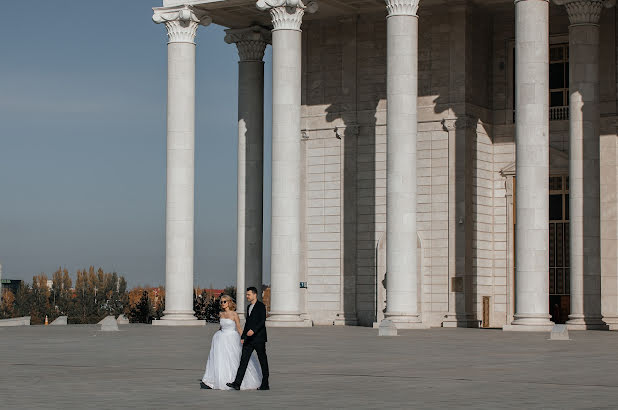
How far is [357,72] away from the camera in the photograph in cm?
6912

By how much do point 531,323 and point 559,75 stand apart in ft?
62.1

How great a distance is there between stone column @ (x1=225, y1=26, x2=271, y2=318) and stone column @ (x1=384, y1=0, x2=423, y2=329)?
1439 cm

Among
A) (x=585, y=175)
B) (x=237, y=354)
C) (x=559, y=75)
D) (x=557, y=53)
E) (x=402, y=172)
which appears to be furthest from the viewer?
(x=557, y=53)

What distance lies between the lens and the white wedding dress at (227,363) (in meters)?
24.9

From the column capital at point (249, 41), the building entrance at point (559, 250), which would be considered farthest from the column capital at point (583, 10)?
the column capital at point (249, 41)

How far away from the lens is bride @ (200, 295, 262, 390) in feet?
81.8

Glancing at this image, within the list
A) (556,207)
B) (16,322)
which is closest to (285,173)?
(556,207)

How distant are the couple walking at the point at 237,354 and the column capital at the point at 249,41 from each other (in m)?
46.5

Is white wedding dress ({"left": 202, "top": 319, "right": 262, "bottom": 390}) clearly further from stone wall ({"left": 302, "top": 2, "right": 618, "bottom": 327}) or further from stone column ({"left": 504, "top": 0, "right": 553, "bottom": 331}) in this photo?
stone wall ({"left": 302, "top": 2, "right": 618, "bottom": 327})

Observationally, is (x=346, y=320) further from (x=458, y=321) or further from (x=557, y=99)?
(x=557, y=99)

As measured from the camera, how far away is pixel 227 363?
25141 mm

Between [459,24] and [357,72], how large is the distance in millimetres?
7029

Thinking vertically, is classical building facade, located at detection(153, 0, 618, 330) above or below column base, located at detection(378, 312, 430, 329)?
above

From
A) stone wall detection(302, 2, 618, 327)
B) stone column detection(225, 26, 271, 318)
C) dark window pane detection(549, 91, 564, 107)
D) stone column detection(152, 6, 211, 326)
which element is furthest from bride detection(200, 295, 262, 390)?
dark window pane detection(549, 91, 564, 107)
